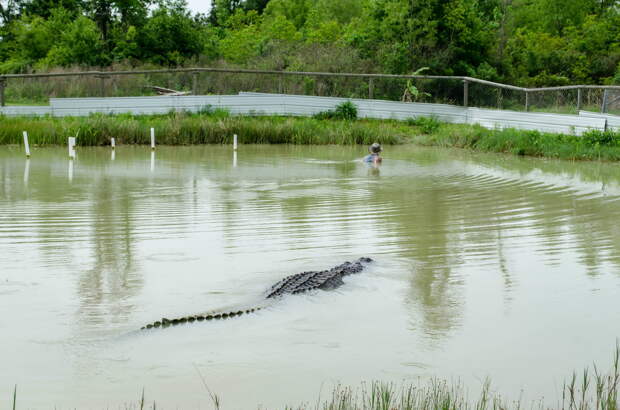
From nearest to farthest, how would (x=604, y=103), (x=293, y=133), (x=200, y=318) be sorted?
(x=200, y=318) → (x=604, y=103) → (x=293, y=133)

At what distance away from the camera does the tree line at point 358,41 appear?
35.3 m

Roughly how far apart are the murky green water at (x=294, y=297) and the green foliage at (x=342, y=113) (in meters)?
13.5

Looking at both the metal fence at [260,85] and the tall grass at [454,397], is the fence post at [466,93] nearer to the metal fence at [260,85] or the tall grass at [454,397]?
the metal fence at [260,85]

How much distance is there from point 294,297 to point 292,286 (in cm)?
13

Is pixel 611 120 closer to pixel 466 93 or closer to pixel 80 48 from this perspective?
pixel 466 93

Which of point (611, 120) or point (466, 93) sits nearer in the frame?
point (611, 120)

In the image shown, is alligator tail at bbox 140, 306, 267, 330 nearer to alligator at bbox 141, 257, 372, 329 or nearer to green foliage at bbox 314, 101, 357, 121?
alligator at bbox 141, 257, 372, 329

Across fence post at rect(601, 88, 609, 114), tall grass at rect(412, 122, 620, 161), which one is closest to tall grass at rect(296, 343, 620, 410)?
tall grass at rect(412, 122, 620, 161)

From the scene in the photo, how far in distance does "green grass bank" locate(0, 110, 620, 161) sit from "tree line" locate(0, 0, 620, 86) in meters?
7.68

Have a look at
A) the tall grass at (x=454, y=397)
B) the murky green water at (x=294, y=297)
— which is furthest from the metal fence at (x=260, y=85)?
the tall grass at (x=454, y=397)

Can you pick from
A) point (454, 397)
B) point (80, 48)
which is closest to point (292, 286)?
point (454, 397)

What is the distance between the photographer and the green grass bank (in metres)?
22.3

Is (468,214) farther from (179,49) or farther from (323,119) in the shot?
(179,49)

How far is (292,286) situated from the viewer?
7.48 m
